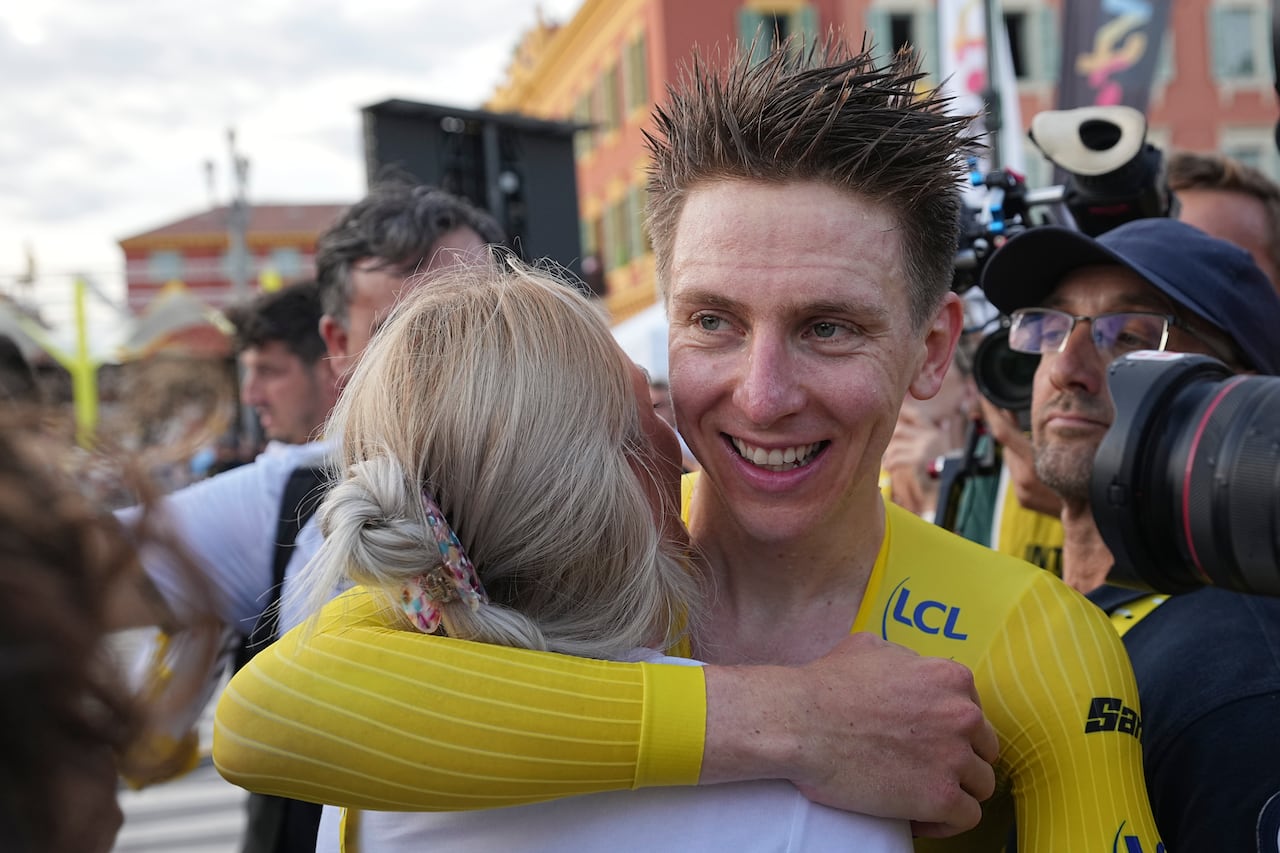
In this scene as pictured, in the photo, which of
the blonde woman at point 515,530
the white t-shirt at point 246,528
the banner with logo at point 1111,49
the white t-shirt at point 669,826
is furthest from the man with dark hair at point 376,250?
the banner with logo at point 1111,49

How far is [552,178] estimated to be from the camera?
5.54m

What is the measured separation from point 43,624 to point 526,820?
2.62 ft

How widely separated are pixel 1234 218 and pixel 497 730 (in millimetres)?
3409

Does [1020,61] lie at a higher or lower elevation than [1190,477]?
higher

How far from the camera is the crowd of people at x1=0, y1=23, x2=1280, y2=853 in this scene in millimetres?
1374

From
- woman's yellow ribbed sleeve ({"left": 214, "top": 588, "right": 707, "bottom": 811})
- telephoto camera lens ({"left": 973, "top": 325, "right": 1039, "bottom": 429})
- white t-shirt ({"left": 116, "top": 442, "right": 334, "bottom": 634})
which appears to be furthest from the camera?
telephoto camera lens ({"left": 973, "top": 325, "right": 1039, "bottom": 429})

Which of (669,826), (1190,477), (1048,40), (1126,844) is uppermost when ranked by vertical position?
(1048,40)

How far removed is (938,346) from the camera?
201 cm

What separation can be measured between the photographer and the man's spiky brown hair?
43cm

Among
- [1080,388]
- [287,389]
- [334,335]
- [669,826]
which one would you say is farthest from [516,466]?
[287,389]

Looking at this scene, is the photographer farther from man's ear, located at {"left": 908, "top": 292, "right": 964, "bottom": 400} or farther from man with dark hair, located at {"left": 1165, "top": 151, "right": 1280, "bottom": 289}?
man with dark hair, located at {"left": 1165, "top": 151, "right": 1280, "bottom": 289}

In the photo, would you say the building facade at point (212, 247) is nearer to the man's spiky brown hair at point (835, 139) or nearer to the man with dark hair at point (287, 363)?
the man with dark hair at point (287, 363)

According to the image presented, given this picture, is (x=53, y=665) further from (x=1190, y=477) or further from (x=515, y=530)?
(x=1190, y=477)

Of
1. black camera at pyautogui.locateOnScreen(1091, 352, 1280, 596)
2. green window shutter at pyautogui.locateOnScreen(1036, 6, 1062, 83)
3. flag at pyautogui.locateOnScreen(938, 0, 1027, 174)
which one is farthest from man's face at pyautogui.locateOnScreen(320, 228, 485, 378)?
green window shutter at pyautogui.locateOnScreen(1036, 6, 1062, 83)
